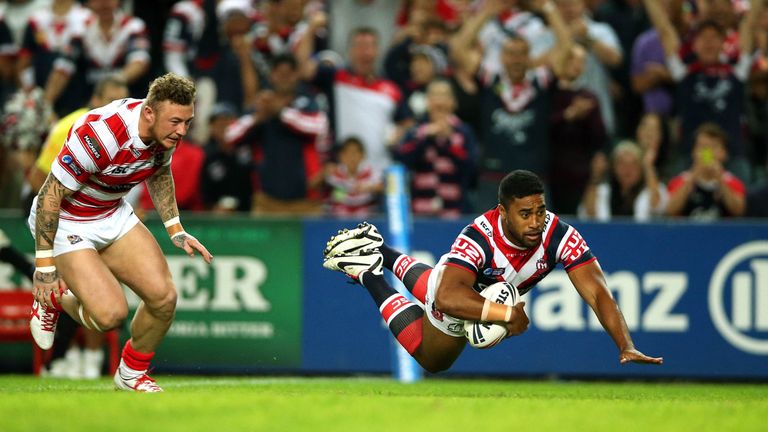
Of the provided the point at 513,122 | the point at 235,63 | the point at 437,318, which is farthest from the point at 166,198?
the point at 235,63

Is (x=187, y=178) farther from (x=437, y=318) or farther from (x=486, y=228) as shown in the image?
(x=486, y=228)

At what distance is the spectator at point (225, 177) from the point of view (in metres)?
15.8

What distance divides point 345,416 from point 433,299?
9.34 feet

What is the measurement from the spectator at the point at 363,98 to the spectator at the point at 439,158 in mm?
961

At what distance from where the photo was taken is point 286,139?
1543 centimetres

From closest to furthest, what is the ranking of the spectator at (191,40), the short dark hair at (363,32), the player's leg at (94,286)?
1. the player's leg at (94,286)
2. the short dark hair at (363,32)
3. the spectator at (191,40)

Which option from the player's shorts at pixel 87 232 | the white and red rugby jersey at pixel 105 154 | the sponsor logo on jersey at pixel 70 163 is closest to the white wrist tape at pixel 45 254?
the player's shorts at pixel 87 232

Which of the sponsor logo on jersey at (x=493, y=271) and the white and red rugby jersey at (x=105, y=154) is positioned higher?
the white and red rugby jersey at (x=105, y=154)

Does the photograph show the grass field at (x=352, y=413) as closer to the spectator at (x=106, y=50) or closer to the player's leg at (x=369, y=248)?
the player's leg at (x=369, y=248)

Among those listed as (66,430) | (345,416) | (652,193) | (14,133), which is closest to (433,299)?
(345,416)

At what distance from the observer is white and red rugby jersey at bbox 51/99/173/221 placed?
9445 mm

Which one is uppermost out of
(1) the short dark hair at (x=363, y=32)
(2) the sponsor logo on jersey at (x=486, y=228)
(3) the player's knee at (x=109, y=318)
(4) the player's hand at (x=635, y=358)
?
(1) the short dark hair at (x=363, y=32)

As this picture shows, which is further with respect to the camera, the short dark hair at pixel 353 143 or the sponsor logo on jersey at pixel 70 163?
the short dark hair at pixel 353 143

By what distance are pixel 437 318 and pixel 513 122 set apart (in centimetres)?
538
